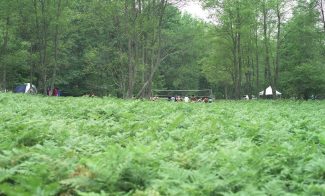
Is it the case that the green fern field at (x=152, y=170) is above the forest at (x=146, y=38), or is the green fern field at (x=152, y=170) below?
below

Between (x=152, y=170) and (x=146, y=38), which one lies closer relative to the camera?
(x=152, y=170)

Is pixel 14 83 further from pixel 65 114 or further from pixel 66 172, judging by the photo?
pixel 66 172

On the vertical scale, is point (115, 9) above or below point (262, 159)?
above

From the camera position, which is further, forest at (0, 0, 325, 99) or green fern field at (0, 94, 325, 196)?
forest at (0, 0, 325, 99)

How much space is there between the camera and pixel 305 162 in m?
4.23

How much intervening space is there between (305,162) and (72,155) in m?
2.30

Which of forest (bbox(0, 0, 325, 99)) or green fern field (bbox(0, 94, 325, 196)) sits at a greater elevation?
forest (bbox(0, 0, 325, 99))

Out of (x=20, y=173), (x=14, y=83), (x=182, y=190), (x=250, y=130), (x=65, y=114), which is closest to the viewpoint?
A: (x=182, y=190)

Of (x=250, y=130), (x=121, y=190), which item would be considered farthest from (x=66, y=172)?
(x=250, y=130)

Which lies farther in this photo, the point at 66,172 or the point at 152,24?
the point at 152,24

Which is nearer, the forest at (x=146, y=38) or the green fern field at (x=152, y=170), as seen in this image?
the green fern field at (x=152, y=170)

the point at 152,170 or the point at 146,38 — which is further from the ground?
the point at 146,38

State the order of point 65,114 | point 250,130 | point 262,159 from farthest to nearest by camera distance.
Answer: point 65,114
point 250,130
point 262,159

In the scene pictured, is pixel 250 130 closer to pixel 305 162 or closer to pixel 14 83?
pixel 305 162
